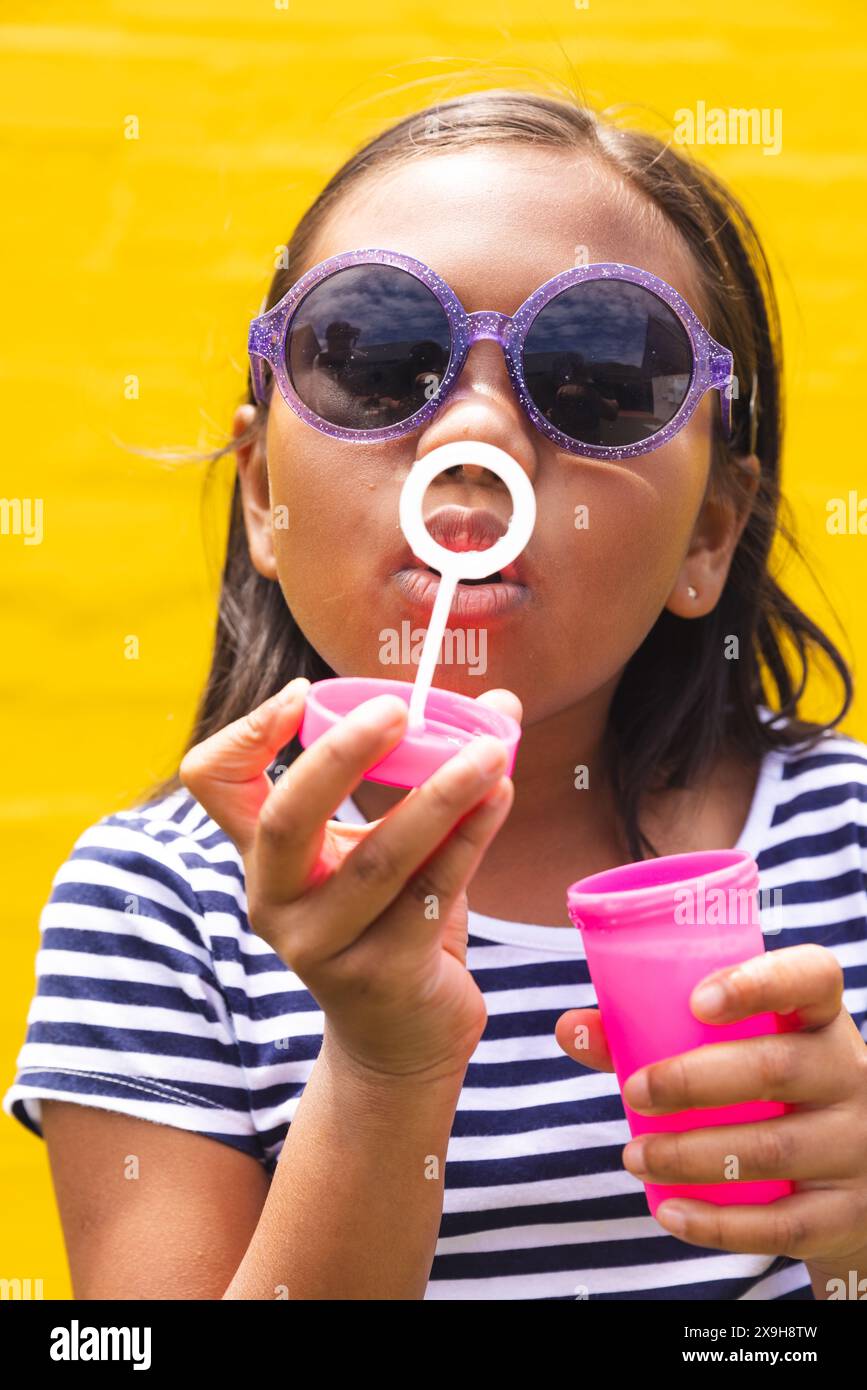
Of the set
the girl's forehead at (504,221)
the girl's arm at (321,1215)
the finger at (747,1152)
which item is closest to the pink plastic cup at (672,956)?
the finger at (747,1152)

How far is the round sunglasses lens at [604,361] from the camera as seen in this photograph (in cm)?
121

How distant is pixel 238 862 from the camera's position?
139 cm

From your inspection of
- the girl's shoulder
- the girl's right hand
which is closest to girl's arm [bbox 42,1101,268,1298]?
the girl's shoulder

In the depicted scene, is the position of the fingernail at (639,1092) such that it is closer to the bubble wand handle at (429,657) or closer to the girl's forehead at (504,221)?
the bubble wand handle at (429,657)

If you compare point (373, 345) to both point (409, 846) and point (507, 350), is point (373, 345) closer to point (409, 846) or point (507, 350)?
point (507, 350)

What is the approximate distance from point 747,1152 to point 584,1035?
14 cm

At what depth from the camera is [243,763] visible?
962 mm

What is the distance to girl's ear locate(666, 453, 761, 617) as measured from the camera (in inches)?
57.3

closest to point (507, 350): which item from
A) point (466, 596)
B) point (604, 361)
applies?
point (604, 361)

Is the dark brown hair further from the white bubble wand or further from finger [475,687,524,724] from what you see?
finger [475,687,524,724]

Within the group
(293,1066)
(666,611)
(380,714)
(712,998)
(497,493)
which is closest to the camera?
(380,714)

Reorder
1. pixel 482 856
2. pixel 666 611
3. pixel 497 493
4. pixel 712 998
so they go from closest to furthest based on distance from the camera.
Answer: pixel 712 998, pixel 482 856, pixel 497 493, pixel 666 611

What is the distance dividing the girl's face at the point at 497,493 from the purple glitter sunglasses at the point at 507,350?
2 cm

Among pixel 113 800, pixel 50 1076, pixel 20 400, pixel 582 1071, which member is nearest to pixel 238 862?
pixel 50 1076
